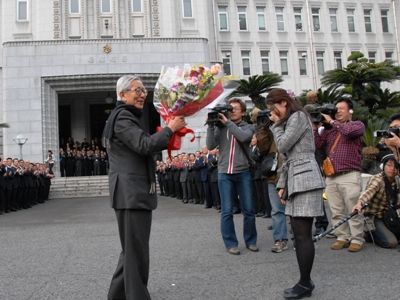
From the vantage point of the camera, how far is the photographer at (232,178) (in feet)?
19.5

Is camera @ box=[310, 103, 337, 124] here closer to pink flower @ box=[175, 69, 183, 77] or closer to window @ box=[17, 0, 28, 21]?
pink flower @ box=[175, 69, 183, 77]

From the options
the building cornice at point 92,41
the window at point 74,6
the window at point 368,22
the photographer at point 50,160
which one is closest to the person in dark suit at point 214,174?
the photographer at point 50,160

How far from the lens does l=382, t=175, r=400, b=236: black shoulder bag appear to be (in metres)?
5.99

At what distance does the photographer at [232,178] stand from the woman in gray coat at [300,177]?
163 cm

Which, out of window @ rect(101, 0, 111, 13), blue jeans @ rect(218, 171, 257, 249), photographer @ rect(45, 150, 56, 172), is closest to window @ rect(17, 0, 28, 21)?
window @ rect(101, 0, 111, 13)

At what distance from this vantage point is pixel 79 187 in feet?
84.6

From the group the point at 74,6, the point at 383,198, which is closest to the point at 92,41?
the point at 74,6

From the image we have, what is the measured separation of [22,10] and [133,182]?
33.1 metres

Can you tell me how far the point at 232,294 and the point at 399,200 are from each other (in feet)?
11.0

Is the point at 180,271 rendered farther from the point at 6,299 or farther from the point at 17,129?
the point at 17,129

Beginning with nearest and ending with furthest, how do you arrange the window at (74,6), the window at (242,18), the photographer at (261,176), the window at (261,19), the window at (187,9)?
the photographer at (261,176), the window at (74,6), the window at (187,9), the window at (242,18), the window at (261,19)

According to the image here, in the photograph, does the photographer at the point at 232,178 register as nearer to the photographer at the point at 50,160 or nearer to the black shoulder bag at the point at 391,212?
the black shoulder bag at the point at 391,212

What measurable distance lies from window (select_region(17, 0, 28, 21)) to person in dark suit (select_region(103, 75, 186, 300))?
106ft

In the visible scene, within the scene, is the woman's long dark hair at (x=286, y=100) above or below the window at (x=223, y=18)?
below
